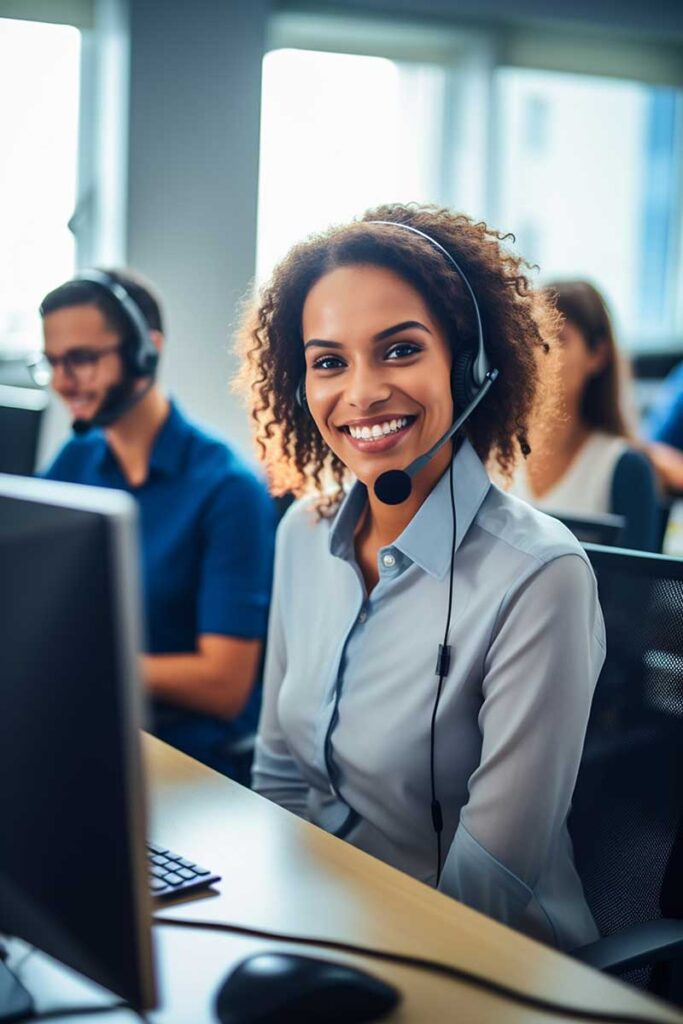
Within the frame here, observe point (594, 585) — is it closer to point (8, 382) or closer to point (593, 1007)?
point (593, 1007)

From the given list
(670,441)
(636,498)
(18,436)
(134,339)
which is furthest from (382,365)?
(670,441)

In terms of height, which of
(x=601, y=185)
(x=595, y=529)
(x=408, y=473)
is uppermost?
(x=601, y=185)

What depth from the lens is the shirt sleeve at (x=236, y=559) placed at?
71.6 inches

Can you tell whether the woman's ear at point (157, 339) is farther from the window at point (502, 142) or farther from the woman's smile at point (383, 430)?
the window at point (502, 142)

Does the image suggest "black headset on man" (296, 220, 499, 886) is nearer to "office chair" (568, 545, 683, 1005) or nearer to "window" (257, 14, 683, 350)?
"office chair" (568, 545, 683, 1005)

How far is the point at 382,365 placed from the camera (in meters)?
1.28

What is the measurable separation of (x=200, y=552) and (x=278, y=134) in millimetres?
2069

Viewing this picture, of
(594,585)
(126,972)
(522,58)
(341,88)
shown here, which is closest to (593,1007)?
(126,972)

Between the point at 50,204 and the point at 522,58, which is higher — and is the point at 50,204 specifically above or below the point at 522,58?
below

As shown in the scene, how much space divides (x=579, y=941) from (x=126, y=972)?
0.67m

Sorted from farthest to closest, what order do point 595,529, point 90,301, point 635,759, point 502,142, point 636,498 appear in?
1. point 502,142
2. point 636,498
3. point 90,301
4. point 595,529
5. point 635,759

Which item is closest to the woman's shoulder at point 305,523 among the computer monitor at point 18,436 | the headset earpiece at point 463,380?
the headset earpiece at point 463,380

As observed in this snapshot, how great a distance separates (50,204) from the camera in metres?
3.42

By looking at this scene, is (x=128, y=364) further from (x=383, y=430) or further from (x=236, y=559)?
(x=383, y=430)
